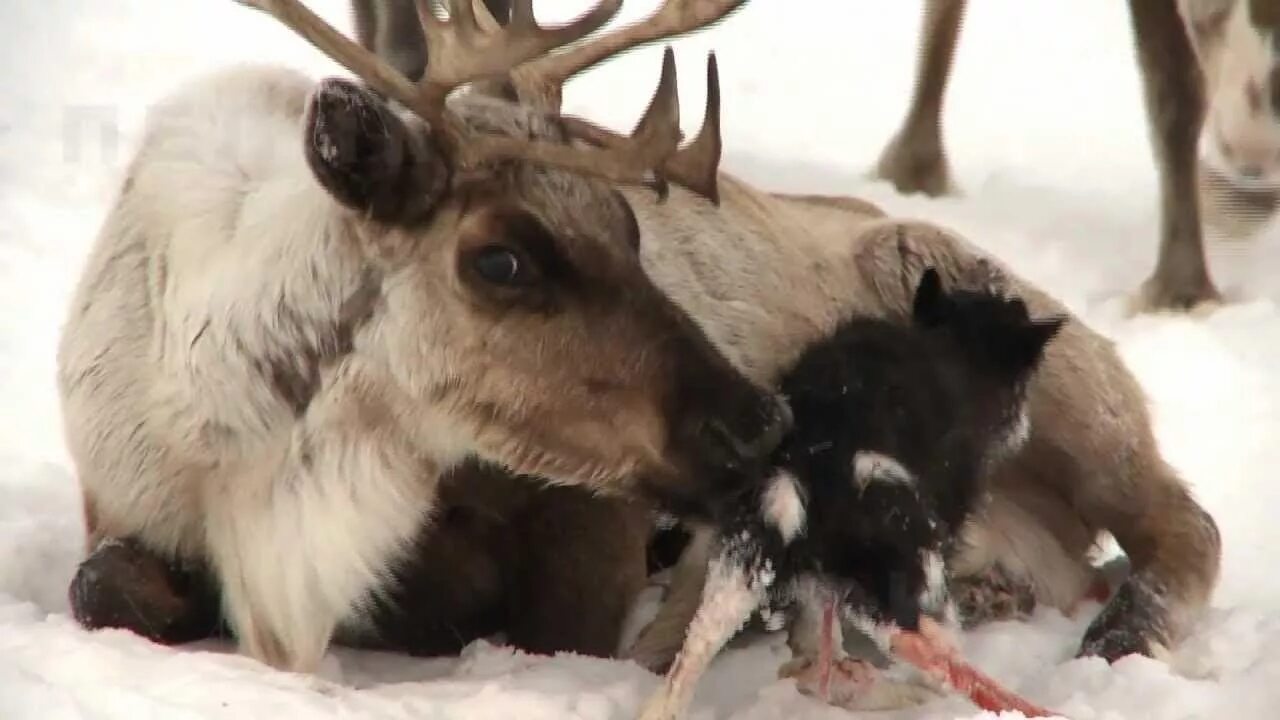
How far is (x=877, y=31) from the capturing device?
8.85 feet

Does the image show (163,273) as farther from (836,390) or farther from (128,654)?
(836,390)

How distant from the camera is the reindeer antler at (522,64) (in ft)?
4.97

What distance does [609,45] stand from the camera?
163 centimetres

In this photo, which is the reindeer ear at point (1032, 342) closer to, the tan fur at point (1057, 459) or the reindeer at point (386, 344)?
the tan fur at point (1057, 459)

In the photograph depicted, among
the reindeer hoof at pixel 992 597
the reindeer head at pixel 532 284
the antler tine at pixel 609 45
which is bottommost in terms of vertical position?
the reindeer hoof at pixel 992 597

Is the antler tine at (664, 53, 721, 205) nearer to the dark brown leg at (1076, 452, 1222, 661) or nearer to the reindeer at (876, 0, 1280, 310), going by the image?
the dark brown leg at (1076, 452, 1222, 661)

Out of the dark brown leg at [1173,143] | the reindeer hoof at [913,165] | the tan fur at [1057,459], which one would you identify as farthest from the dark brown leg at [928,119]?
the tan fur at [1057,459]

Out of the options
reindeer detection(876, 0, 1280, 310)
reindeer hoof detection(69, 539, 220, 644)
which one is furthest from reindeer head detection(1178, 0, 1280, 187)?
reindeer hoof detection(69, 539, 220, 644)

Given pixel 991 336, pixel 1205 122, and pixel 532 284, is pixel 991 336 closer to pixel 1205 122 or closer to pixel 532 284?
pixel 532 284

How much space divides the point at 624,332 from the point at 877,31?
1361 millimetres

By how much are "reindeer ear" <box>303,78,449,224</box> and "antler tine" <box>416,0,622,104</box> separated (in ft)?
0.25

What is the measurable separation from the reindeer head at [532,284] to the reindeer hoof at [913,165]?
104 cm

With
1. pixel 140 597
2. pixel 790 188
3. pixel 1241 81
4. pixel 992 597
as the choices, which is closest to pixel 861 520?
pixel 992 597

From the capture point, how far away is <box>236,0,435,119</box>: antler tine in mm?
1527
